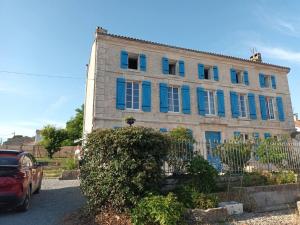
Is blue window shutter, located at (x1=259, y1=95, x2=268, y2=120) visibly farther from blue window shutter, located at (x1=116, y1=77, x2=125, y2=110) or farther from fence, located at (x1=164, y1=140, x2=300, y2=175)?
blue window shutter, located at (x1=116, y1=77, x2=125, y2=110)

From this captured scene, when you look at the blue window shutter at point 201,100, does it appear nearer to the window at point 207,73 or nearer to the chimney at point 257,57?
the window at point 207,73

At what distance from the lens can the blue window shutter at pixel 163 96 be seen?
54.1 ft

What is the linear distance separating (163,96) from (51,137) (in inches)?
591

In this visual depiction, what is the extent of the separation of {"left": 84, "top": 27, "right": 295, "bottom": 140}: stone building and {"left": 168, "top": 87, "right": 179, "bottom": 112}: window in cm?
3

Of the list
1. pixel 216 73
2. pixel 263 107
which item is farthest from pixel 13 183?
pixel 263 107

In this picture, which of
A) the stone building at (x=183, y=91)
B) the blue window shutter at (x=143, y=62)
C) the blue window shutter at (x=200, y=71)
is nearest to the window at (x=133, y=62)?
the stone building at (x=183, y=91)

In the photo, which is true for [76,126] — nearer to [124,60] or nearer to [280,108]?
[124,60]

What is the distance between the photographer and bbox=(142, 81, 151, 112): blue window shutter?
52.8 ft

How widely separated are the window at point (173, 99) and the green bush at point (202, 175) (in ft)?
31.1

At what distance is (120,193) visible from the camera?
599 cm

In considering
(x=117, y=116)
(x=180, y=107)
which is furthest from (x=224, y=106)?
(x=117, y=116)

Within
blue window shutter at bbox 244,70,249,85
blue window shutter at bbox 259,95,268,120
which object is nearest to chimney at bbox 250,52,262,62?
blue window shutter at bbox 244,70,249,85

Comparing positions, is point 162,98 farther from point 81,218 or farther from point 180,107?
point 81,218

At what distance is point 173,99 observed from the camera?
1733cm
